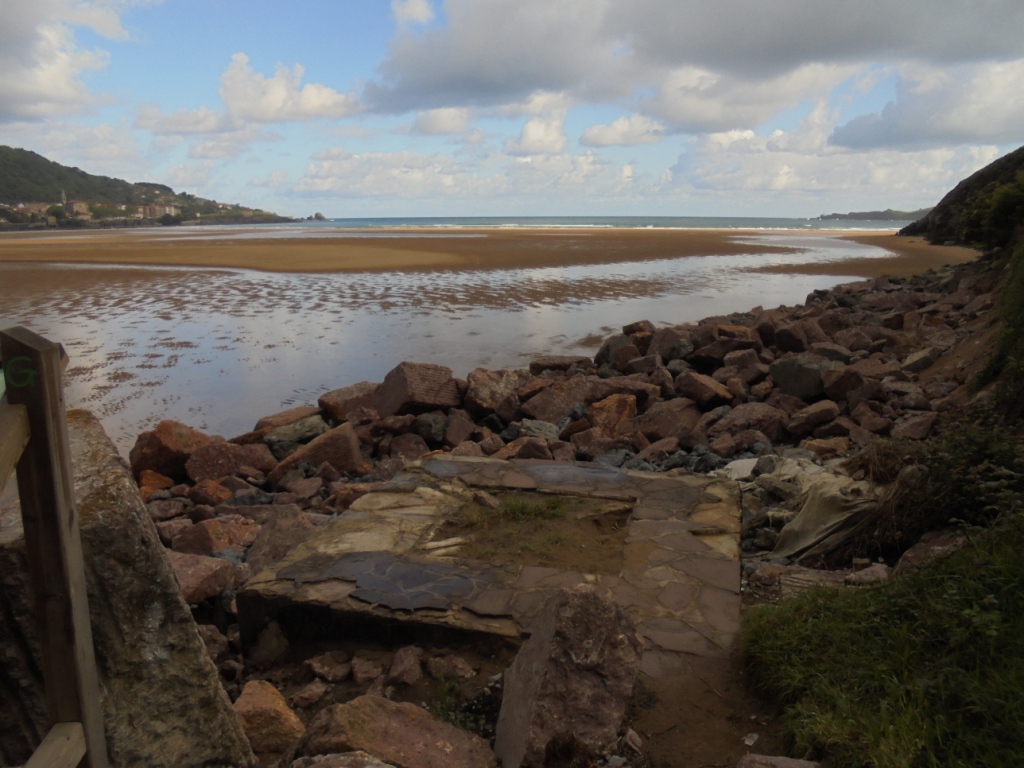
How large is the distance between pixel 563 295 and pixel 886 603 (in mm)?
19659

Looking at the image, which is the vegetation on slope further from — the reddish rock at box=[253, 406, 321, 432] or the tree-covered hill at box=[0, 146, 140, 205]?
the tree-covered hill at box=[0, 146, 140, 205]

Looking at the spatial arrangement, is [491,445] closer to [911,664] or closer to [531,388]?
[531,388]

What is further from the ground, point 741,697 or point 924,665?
point 924,665

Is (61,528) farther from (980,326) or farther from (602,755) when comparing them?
(980,326)

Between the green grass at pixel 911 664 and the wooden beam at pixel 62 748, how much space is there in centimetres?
230

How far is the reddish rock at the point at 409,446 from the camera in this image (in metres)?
8.83

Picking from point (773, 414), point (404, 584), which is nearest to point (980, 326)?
point (773, 414)

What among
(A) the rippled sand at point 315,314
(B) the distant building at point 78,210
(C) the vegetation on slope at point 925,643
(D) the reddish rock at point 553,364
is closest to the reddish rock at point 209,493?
(A) the rippled sand at point 315,314

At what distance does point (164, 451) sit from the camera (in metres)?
8.34

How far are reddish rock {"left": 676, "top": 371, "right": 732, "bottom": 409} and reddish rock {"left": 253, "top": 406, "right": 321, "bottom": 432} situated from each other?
15.8 feet

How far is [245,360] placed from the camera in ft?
45.2

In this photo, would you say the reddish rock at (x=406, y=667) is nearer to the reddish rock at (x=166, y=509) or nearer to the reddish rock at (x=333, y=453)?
the reddish rock at (x=166, y=509)

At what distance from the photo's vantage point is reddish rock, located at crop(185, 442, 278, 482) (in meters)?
8.16

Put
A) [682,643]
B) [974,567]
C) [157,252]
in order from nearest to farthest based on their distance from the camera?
[974,567]
[682,643]
[157,252]
